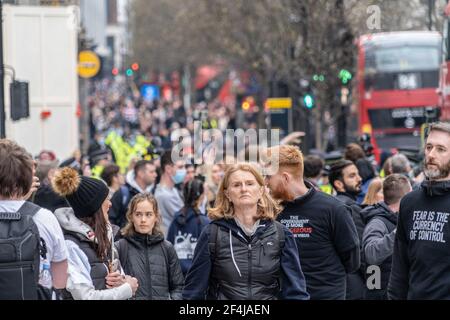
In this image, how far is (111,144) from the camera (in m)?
21.3

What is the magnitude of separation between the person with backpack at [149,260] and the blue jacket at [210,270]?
1459 mm

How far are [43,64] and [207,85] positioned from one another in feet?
199

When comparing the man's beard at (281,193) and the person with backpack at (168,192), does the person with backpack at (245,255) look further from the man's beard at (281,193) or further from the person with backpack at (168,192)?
the person with backpack at (168,192)

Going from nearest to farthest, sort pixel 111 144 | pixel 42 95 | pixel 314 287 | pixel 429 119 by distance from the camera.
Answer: pixel 314 287
pixel 429 119
pixel 111 144
pixel 42 95

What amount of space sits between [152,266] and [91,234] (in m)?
1.26

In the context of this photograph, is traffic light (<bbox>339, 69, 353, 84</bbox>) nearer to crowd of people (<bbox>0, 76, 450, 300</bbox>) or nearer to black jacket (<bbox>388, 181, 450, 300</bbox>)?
crowd of people (<bbox>0, 76, 450, 300</bbox>)

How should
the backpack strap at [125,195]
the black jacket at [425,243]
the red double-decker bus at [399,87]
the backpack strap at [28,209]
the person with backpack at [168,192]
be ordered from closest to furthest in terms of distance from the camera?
the backpack strap at [28,209], the black jacket at [425,243], the backpack strap at [125,195], the person with backpack at [168,192], the red double-decker bus at [399,87]

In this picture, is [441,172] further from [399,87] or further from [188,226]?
[399,87]

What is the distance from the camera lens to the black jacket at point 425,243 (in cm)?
620

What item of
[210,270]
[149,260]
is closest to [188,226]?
[149,260]

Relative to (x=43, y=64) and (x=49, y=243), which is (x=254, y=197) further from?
(x=43, y=64)

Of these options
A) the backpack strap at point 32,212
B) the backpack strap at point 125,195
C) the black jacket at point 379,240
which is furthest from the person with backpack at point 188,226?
the backpack strap at point 32,212
